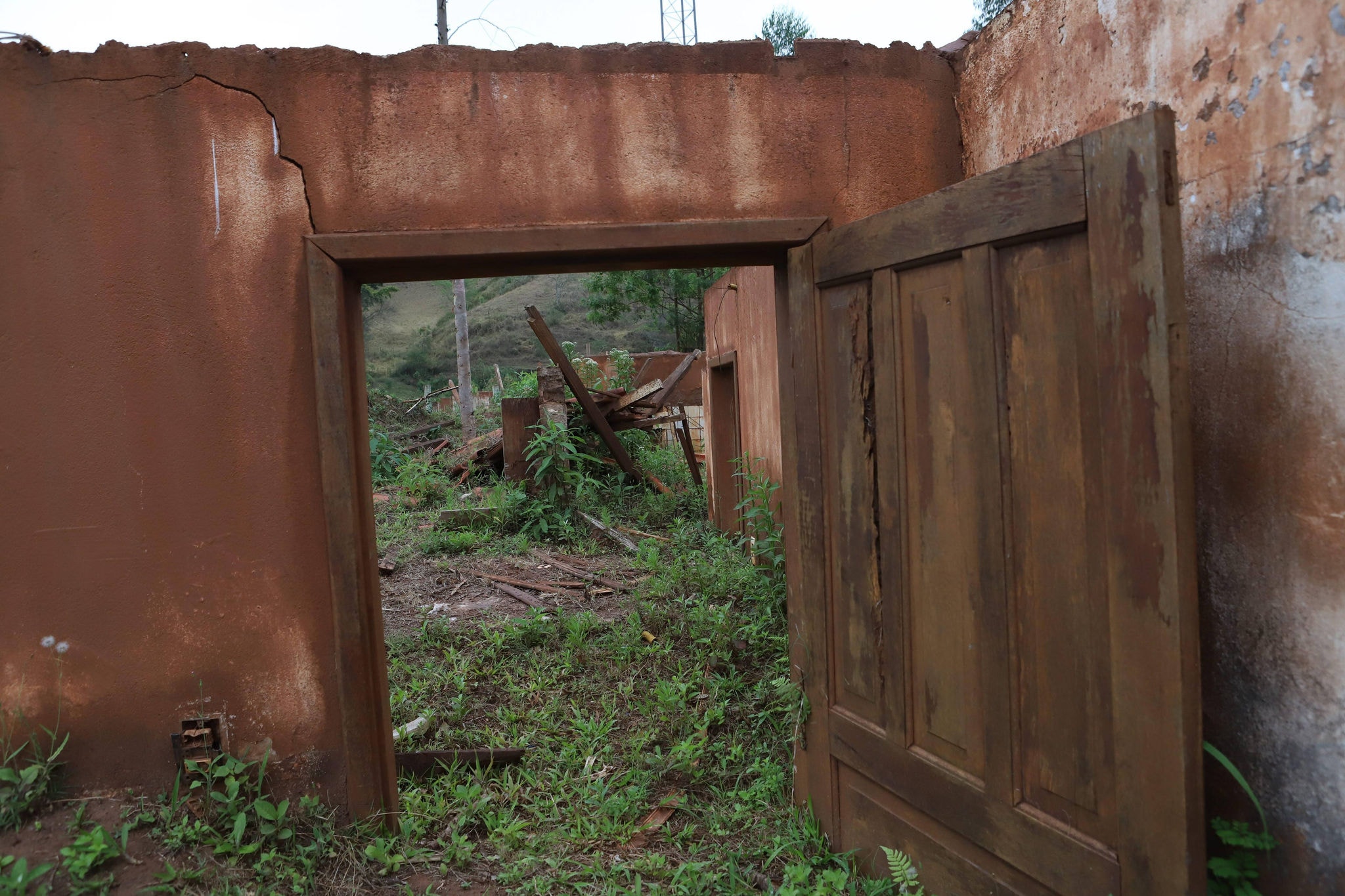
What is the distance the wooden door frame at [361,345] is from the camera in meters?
2.89

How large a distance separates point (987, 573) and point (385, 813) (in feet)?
7.85

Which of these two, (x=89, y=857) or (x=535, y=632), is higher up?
(x=89, y=857)

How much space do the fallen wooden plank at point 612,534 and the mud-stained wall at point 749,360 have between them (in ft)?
3.45

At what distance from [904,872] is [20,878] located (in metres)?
2.70

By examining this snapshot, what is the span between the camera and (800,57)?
3.07 meters

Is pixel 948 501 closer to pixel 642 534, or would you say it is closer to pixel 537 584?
pixel 537 584

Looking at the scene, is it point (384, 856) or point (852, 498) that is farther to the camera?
point (384, 856)

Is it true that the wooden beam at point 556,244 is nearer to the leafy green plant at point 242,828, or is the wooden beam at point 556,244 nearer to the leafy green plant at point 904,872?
the leafy green plant at point 242,828

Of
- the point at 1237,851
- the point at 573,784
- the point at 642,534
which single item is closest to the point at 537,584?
the point at 642,534

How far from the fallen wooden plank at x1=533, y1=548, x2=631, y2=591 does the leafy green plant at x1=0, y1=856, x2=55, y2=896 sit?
15.5 ft

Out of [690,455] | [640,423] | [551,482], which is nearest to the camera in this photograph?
[551,482]

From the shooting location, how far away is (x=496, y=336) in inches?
1374

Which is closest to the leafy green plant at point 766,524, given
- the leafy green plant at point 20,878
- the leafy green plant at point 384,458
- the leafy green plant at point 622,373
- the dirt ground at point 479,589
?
the dirt ground at point 479,589

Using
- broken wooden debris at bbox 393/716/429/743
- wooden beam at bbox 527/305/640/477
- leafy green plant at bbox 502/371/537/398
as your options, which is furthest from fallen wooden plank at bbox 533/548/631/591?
leafy green plant at bbox 502/371/537/398
